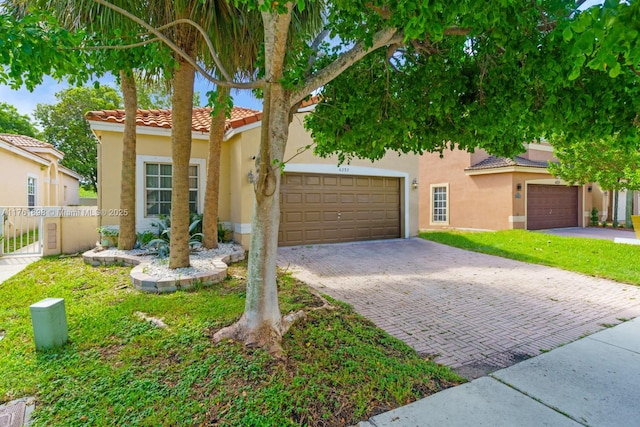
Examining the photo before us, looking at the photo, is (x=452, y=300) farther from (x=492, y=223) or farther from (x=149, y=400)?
(x=492, y=223)

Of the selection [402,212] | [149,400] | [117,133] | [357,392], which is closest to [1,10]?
[117,133]

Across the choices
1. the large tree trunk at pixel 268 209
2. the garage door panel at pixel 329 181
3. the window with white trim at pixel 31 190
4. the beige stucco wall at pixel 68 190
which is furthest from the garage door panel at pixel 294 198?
the beige stucco wall at pixel 68 190

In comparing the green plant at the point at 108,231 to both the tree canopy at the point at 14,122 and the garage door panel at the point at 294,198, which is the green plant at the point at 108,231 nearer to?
the garage door panel at the point at 294,198

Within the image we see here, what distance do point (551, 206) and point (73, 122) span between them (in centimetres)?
3196

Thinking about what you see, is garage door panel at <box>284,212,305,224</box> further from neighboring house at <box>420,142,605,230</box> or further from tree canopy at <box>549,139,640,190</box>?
tree canopy at <box>549,139,640,190</box>

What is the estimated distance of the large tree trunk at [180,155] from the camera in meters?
5.98

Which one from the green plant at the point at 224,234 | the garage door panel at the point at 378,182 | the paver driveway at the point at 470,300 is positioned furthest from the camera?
the garage door panel at the point at 378,182

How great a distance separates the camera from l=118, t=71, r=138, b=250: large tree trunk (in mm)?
7641

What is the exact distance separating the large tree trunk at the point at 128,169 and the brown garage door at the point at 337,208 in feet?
13.3

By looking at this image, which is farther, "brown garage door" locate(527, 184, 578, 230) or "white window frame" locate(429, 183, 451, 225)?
"white window frame" locate(429, 183, 451, 225)

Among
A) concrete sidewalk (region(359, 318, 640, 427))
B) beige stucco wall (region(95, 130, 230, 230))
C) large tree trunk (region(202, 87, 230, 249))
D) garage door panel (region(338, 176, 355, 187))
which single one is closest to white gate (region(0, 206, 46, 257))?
beige stucco wall (region(95, 130, 230, 230))

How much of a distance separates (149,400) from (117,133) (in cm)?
860

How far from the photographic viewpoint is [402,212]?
12359mm

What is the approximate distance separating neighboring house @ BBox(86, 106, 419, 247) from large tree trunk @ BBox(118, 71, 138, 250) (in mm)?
1132
